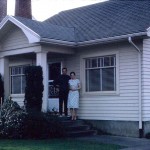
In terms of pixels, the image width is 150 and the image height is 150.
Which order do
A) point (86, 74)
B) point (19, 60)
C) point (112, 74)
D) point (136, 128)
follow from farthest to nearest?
point (19, 60)
point (86, 74)
point (112, 74)
point (136, 128)

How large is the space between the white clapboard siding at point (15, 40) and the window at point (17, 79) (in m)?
2.22

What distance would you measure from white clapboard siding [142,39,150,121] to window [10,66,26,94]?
7032 mm

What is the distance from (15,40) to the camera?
16281mm

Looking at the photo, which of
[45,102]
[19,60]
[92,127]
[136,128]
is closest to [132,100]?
[136,128]

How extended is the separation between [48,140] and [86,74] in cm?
416

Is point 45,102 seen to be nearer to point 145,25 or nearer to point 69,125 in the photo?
point 69,125

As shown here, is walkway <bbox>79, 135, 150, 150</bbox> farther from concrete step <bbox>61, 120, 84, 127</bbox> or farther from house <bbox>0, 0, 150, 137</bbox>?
concrete step <bbox>61, 120, 84, 127</bbox>

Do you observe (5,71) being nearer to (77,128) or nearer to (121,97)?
(77,128)

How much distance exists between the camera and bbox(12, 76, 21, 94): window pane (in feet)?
62.2

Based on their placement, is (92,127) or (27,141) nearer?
(27,141)

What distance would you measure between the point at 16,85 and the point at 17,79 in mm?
307

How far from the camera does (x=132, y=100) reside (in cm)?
1390

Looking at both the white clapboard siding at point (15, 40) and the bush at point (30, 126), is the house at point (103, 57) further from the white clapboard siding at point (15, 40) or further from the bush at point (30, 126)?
the bush at point (30, 126)

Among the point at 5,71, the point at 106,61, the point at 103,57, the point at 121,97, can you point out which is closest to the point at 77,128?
the point at 121,97
